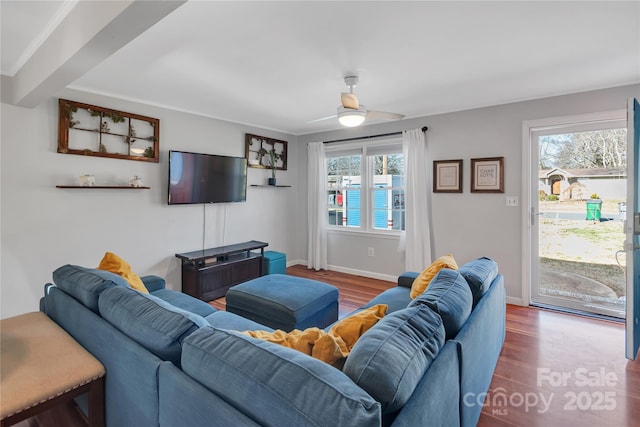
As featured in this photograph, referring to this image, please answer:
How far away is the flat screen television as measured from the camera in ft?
12.3

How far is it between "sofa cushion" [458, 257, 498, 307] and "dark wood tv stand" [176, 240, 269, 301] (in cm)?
287

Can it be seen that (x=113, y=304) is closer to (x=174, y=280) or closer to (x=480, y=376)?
(x=480, y=376)

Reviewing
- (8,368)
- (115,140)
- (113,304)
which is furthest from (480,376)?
(115,140)

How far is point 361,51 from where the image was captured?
2379 millimetres

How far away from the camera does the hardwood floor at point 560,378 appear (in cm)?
186

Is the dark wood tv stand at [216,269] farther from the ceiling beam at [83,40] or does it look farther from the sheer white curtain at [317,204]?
the ceiling beam at [83,40]

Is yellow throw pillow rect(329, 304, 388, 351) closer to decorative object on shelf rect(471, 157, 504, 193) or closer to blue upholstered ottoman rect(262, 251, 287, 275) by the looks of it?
decorative object on shelf rect(471, 157, 504, 193)

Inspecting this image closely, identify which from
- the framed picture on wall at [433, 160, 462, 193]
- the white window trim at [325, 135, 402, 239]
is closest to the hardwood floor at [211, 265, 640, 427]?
the framed picture on wall at [433, 160, 462, 193]

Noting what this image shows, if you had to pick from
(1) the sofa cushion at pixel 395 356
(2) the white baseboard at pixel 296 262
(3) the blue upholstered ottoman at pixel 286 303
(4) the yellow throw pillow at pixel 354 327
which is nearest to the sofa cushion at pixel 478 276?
(1) the sofa cushion at pixel 395 356

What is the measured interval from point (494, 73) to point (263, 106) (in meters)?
2.47

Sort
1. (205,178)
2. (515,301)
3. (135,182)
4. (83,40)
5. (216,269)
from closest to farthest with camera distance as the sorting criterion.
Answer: (83,40) < (135,182) < (515,301) < (216,269) < (205,178)

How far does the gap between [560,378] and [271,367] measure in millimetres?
2360

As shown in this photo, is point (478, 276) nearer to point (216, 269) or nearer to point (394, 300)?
point (394, 300)

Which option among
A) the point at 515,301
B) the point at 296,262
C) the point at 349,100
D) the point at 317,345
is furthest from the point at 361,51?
the point at 296,262
